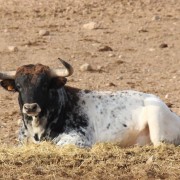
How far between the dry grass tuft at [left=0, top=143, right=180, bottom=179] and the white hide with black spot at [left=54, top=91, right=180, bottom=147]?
100 centimetres

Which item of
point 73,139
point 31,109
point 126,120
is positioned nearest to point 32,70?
point 31,109

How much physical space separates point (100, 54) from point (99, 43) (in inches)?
50.5

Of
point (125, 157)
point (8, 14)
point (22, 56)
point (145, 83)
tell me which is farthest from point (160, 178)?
point (8, 14)

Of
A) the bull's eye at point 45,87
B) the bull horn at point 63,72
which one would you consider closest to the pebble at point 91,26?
the bull horn at point 63,72

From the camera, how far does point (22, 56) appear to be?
62.1ft

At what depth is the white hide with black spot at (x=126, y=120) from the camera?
11.9 metres

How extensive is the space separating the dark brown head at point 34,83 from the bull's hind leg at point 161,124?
1.17m

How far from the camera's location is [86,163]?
1012cm

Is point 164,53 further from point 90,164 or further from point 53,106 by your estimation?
point 90,164

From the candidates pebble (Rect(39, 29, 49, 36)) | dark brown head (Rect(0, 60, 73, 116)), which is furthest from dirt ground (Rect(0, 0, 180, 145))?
dark brown head (Rect(0, 60, 73, 116))

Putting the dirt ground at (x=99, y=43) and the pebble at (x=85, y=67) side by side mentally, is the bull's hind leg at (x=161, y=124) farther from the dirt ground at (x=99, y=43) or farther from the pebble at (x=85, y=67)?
the pebble at (x=85, y=67)

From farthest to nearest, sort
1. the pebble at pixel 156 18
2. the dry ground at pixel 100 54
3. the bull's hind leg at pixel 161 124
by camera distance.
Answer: the pebble at pixel 156 18 → the bull's hind leg at pixel 161 124 → the dry ground at pixel 100 54

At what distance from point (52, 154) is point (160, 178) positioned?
1.31m

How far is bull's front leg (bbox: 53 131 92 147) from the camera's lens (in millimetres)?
11445
